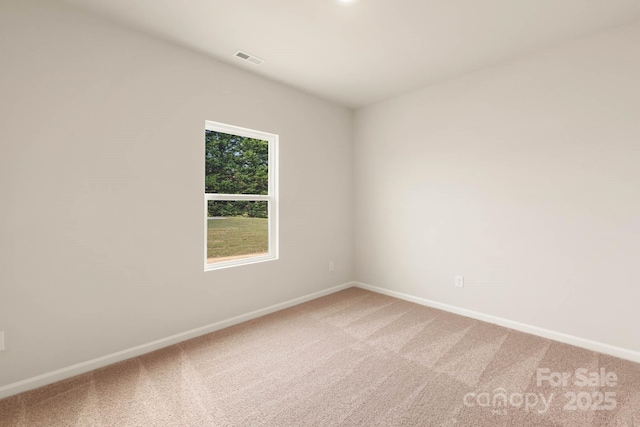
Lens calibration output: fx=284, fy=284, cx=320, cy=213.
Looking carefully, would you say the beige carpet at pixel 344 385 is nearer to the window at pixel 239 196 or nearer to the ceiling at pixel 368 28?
the window at pixel 239 196

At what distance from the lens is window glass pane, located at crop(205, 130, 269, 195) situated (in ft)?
9.46

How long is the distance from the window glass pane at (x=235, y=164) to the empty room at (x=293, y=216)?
0.08ft

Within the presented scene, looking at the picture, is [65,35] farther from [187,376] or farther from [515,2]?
[515,2]

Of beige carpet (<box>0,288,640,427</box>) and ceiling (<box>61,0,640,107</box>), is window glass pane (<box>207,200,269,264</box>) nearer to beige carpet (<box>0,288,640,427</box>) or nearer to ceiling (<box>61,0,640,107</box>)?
beige carpet (<box>0,288,640,427</box>)

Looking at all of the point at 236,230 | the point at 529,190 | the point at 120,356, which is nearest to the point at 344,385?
the point at 120,356

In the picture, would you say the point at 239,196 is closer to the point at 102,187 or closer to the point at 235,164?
the point at 235,164

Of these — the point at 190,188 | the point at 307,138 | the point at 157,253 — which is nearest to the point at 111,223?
the point at 157,253

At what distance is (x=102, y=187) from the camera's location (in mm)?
2160

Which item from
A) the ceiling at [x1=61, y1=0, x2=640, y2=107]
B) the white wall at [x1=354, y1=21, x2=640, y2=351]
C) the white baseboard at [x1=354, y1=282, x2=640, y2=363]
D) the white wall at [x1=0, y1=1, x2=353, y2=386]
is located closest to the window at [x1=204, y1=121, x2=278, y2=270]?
the white wall at [x1=0, y1=1, x2=353, y2=386]

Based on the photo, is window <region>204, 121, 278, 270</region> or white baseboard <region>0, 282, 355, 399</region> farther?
window <region>204, 121, 278, 270</region>

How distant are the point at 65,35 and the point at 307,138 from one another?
233 centimetres

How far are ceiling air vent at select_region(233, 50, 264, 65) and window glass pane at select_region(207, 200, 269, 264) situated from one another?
143 centimetres

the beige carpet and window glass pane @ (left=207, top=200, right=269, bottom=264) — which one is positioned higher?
window glass pane @ (left=207, top=200, right=269, bottom=264)

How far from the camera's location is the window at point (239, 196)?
2.89 metres
